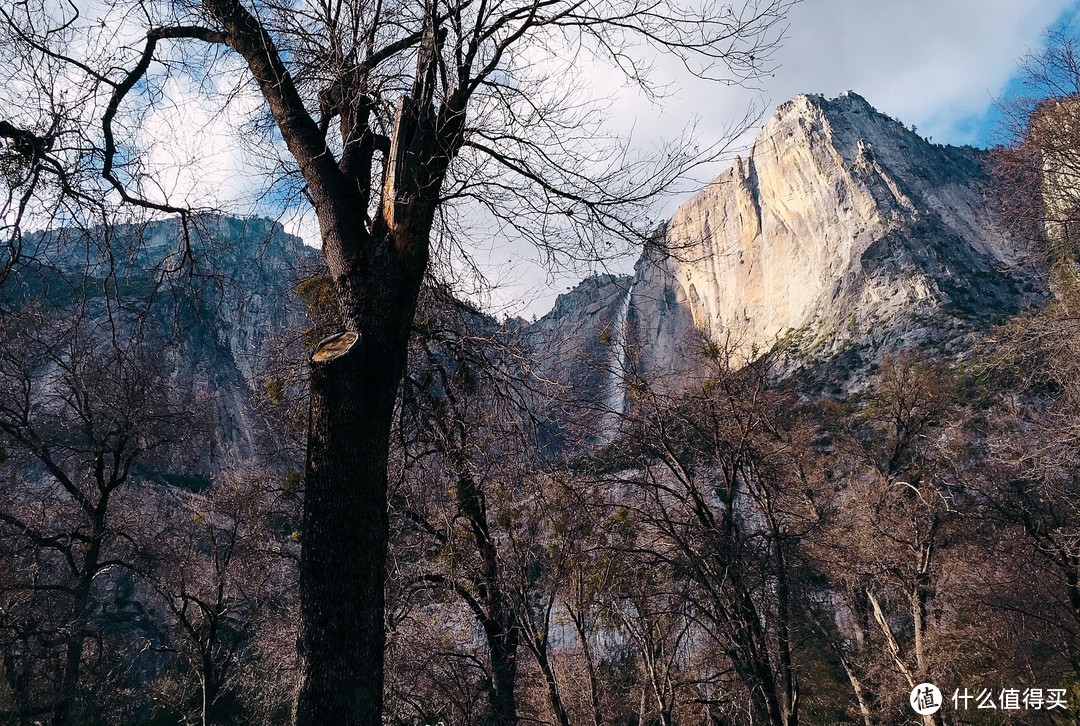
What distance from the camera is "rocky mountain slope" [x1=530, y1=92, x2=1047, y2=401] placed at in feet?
137

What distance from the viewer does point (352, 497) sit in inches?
88.3

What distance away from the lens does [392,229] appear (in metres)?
2.55

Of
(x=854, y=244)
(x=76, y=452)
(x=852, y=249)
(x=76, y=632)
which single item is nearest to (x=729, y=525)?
(x=76, y=632)

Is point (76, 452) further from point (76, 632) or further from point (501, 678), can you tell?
point (501, 678)

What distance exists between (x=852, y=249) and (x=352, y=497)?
57.8 metres

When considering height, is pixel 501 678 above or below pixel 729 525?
below

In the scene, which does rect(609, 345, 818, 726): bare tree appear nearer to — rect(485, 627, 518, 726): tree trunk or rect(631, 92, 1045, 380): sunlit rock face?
rect(485, 627, 518, 726): tree trunk

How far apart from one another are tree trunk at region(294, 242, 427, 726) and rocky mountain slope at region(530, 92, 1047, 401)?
2910 centimetres

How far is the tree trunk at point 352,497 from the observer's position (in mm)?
2062

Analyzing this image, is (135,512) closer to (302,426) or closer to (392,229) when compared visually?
(302,426)

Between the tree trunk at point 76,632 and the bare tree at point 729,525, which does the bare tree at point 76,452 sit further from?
the bare tree at point 729,525

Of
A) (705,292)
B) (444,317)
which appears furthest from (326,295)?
(705,292)

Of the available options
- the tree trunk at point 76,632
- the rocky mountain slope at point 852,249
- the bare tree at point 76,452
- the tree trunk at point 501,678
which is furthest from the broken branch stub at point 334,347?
the rocky mountain slope at point 852,249

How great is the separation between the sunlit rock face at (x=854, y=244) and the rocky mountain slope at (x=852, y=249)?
0.40 ft
